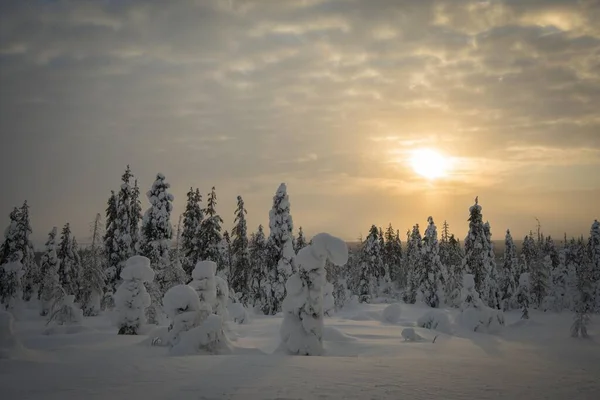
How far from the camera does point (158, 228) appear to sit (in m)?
33.8

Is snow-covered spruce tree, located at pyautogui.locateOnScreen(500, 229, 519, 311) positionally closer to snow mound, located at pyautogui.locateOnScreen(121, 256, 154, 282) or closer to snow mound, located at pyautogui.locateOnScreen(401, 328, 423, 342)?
snow mound, located at pyautogui.locateOnScreen(401, 328, 423, 342)

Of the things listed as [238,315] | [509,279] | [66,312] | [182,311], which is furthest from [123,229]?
[509,279]

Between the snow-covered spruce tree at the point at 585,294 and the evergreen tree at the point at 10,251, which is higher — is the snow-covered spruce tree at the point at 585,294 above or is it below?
below

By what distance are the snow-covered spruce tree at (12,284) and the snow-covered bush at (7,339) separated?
3015 cm

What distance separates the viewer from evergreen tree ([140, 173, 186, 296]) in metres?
33.2

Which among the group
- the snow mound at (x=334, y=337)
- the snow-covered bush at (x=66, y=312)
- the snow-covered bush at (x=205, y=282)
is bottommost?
the snow mound at (x=334, y=337)

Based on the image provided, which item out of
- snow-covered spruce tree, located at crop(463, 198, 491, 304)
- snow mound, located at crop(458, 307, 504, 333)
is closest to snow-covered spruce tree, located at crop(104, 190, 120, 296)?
snow mound, located at crop(458, 307, 504, 333)

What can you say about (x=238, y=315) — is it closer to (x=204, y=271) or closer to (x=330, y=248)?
(x=204, y=271)

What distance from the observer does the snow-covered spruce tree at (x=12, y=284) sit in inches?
1427

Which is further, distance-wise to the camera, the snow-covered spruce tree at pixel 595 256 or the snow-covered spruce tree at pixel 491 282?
the snow-covered spruce tree at pixel 595 256

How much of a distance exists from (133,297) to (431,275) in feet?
148

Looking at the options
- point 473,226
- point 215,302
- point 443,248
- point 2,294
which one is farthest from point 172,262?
point 443,248

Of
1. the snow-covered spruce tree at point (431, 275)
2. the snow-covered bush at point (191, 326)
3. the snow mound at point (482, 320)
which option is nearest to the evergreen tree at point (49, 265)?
the snow-covered bush at point (191, 326)

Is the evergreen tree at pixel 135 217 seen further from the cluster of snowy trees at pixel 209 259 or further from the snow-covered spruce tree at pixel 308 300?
the snow-covered spruce tree at pixel 308 300
